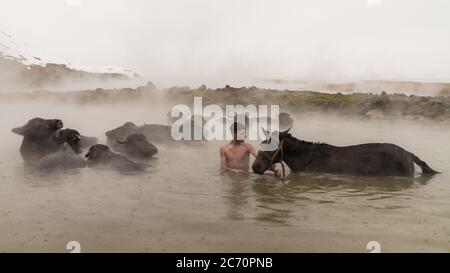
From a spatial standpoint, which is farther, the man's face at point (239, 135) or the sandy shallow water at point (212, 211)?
the man's face at point (239, 135)

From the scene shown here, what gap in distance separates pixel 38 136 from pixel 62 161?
2.22 m

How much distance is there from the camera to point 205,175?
39.3ft

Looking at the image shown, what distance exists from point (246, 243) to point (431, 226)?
3.31 m

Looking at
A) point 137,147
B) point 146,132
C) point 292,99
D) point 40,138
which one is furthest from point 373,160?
point 292,99

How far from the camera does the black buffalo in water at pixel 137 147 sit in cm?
1442

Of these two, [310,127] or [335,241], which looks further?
[310,127]

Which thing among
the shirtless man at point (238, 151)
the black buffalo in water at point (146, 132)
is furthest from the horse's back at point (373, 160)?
the black buffalo in water at point (146, 132)

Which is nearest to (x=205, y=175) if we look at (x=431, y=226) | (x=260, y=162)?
(x=260, y=162)

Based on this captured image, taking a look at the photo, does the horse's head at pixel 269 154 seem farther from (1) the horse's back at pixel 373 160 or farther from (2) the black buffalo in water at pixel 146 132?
(2) the black buffalo in water at pixel 146 132

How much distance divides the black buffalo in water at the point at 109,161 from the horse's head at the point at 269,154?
3.05m

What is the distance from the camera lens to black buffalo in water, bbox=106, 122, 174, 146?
1719 centimetres
